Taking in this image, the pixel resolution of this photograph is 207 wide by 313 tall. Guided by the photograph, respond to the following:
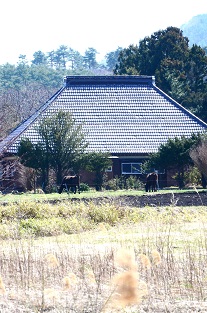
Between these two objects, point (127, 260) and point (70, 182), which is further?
point (70, 182)

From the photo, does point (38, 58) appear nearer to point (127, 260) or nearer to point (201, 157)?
point (201, 157)

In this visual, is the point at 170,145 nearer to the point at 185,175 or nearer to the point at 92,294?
the point at 185,175

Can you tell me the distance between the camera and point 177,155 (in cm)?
4172

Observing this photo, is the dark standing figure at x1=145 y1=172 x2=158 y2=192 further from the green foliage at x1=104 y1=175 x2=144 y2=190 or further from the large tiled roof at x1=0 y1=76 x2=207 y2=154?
the large tiled roof at x1=0 y1=76 x2=207 y2=154

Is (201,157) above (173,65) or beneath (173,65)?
beneath

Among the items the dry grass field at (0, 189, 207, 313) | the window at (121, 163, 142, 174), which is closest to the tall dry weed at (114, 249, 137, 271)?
the dry grass field at (0, 189, 207, 313)

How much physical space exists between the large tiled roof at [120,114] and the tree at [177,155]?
4.28m

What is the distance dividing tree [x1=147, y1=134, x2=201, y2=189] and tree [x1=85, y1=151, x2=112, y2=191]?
9.04 ft

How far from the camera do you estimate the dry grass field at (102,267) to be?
8.91 meters

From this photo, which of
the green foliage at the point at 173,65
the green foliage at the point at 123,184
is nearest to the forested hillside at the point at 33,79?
the green foliage at the point at 123,184

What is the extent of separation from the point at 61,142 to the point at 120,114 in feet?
31.4

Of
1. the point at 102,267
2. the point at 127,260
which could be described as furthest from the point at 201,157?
the point at 127,260

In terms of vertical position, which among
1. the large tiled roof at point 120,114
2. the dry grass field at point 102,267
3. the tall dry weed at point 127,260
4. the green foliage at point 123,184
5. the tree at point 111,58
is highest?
the tree at point 111,58

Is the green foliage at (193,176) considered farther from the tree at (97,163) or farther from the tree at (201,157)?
the tree at (97,163)
